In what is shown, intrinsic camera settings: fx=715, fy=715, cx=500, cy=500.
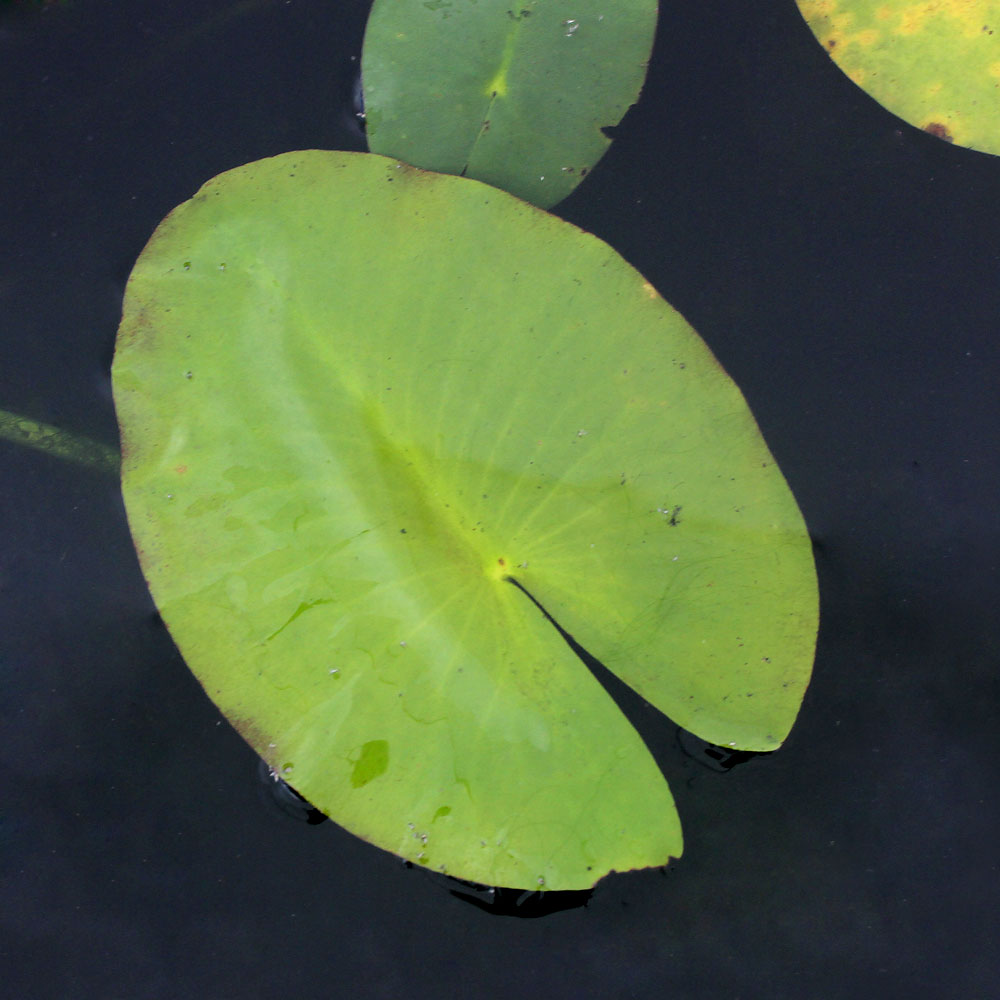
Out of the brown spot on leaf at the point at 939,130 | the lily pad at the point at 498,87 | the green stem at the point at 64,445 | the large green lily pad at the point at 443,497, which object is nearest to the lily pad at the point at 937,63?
the brown spot on leaf at the point at 939,130

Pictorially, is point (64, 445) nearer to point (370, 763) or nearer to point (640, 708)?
point (370, 763)

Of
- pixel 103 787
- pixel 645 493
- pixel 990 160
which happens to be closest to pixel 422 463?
pixel 645 493

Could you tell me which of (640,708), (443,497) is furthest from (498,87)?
(640,708)

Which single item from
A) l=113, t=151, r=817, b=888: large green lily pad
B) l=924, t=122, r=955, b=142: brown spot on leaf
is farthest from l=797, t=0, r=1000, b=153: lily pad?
l=113, t=151, r=817, b=888: large green lily pad

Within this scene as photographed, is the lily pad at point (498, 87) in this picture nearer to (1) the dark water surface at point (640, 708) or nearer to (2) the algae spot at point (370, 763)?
(1) the dark water surface at point (640, 708)

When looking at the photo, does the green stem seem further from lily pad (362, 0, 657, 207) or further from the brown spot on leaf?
the brown spot on leaf

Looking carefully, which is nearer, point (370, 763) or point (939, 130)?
point (370, 763)

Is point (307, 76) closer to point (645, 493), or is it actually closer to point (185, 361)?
point (185, 361)

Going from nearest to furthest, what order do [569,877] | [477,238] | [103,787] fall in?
[569,877] → [477,238] → [103,787]
